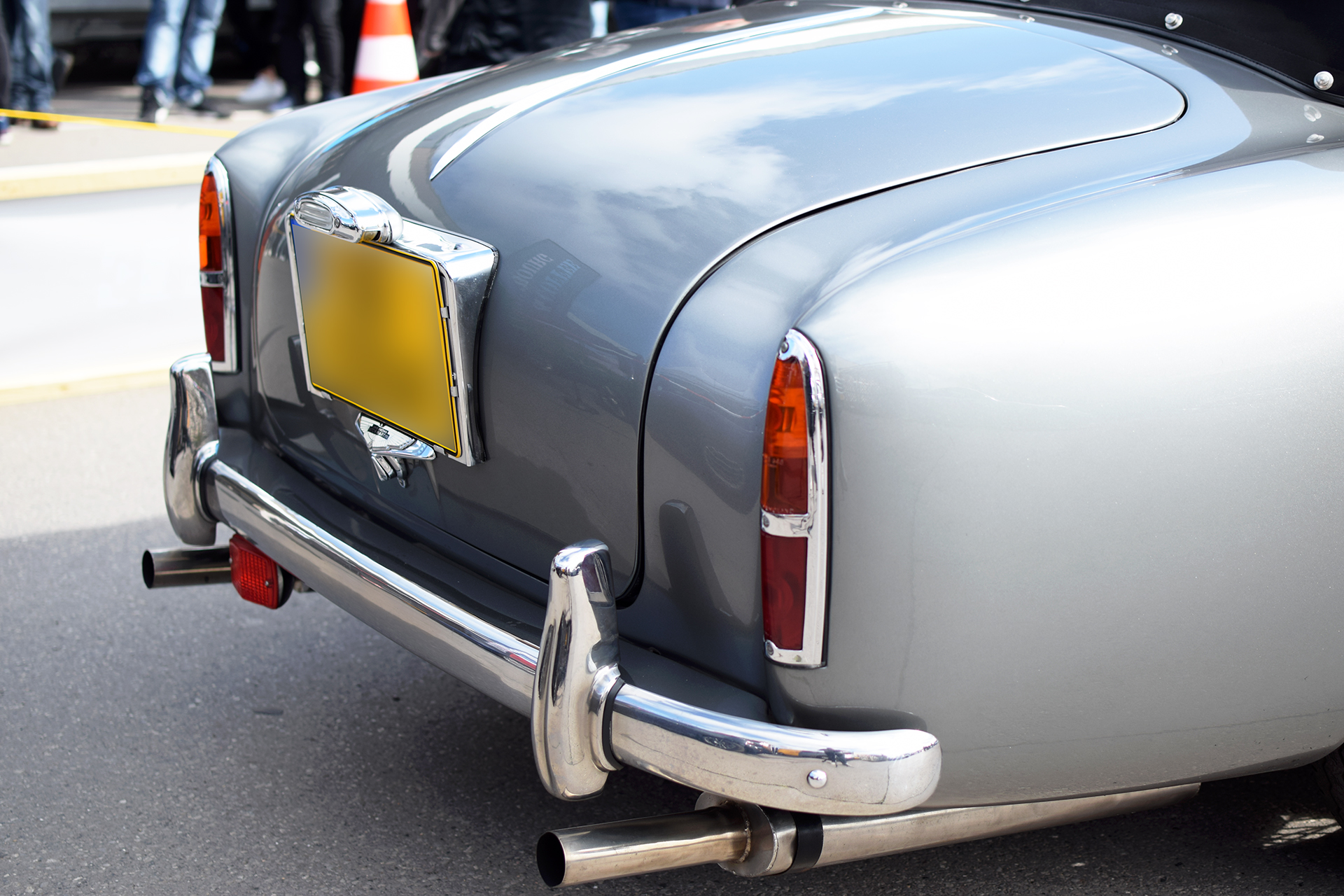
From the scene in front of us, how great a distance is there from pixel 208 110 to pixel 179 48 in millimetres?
412

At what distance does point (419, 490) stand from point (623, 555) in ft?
1.42

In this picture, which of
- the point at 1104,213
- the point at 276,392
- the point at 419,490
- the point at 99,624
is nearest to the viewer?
the point at 1104,213

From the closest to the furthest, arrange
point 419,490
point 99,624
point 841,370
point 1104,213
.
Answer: point 841,370 → point 1104,213 → point 419,490 → point 99,624

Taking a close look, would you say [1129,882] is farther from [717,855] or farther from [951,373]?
[951,373]

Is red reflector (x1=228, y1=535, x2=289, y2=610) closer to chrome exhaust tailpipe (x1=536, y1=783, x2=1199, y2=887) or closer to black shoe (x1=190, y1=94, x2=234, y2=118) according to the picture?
chrome exhaust tailpipe (x1=536, y1=783, x2=1199, y2=887)

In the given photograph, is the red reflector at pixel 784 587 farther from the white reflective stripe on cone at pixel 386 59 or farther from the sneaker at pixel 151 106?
the sneaker at pixel 151 106

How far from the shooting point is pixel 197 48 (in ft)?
26.0

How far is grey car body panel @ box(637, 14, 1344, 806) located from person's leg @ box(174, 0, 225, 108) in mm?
7283

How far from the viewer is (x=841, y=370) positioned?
1.37 meters

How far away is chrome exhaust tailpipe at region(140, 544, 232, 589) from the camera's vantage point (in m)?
2.32

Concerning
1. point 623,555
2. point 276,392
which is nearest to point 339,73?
point 276,392

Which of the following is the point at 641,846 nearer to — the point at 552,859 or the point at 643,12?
the point at 552,859

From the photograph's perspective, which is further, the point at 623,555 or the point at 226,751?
the point at 226,751

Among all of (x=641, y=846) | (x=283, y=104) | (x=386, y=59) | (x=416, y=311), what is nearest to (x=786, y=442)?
(x=641, y=846)
